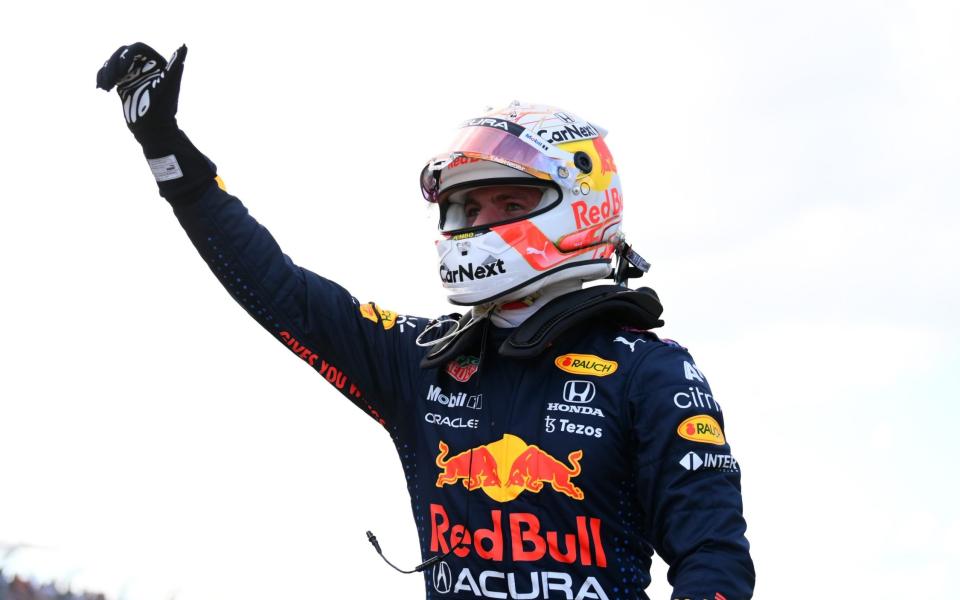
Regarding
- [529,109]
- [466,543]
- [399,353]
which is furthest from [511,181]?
[466,543]

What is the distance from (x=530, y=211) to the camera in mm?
7137

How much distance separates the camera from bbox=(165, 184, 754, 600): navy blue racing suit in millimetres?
6223

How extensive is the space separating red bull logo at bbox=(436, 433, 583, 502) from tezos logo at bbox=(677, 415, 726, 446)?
1.49 ft

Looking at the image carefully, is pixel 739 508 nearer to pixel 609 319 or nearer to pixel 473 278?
pixel 609 319

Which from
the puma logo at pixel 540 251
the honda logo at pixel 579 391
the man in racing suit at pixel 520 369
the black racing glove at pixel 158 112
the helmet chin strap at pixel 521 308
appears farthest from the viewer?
the helmet chin strap at pixel 521 308

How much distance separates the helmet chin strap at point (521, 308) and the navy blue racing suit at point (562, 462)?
0.43 ft

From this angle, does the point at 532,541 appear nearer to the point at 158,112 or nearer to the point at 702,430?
the point at 702,430

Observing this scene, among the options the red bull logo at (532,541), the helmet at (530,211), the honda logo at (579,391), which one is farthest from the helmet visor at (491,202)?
the red bull logo at (532,541)

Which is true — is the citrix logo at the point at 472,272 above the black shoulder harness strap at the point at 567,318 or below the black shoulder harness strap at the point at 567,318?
above

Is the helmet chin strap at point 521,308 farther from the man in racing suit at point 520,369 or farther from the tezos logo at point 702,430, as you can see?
the tezos logo at point 702,430

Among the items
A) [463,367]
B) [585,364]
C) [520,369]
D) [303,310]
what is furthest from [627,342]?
[303,310]

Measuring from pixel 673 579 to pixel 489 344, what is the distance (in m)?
1.40

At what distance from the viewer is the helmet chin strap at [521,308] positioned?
7047mm

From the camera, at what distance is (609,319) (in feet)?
22.7
